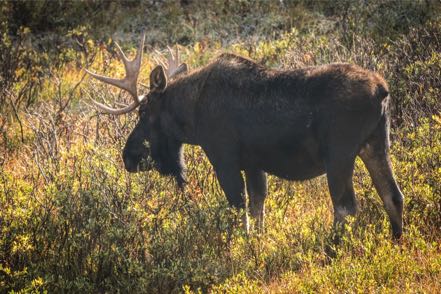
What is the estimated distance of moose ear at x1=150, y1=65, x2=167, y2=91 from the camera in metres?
8.25

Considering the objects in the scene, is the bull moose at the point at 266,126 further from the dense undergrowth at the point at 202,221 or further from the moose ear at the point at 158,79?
the dense undergrowth at the point at 202,221

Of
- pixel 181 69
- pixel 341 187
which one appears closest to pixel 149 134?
pixel 181 69

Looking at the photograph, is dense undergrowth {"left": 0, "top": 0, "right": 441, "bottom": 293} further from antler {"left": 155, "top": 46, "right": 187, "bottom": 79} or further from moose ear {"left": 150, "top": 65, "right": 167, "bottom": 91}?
antler {"left": 155, "top": 46, "right": 187, "bottom": 79}

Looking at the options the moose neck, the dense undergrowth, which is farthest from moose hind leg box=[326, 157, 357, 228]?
the moose neck

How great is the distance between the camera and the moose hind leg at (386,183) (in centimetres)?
730

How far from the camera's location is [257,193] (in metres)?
8.02

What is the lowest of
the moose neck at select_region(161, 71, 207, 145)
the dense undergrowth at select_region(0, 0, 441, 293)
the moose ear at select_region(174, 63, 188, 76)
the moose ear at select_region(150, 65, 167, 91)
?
the dense undergrowth at select_region(0, 0, 441, 293)

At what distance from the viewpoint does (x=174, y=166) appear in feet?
28.2

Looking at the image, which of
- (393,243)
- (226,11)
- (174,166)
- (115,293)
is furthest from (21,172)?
(226,11)

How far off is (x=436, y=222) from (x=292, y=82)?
175cm

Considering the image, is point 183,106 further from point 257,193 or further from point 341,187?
point 341,187

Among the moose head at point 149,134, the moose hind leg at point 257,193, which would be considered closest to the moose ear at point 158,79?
the moose head at point 149,134

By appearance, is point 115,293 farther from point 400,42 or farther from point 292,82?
point 400,42

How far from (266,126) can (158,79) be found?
1.40 meters
